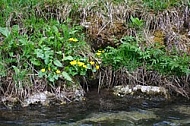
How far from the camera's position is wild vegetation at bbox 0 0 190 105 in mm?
4387

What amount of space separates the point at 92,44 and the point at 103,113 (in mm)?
1212

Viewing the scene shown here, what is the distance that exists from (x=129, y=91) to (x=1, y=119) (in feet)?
4.96

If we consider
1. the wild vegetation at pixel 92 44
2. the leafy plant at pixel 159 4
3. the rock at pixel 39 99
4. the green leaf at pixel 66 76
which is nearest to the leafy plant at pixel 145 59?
the wild vegetation at pixel 92 44

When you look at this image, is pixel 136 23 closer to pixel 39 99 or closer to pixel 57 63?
pixel 57 63

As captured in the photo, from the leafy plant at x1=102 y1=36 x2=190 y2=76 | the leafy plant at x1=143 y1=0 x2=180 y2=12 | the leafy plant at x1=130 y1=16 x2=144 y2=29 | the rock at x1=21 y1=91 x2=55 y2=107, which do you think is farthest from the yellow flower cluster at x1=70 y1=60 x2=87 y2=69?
the leafy plant at x1=143 y1=0 x2=180 y2=12

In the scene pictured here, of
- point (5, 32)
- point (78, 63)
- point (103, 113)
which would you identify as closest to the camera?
point (103, 113)

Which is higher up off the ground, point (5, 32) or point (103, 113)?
point (5, 32)

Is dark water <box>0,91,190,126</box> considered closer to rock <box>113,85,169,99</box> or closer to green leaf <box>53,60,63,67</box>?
rock <box>113,85,169,99</box>

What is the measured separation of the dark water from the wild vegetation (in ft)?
0.77

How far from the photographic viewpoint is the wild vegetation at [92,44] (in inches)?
173

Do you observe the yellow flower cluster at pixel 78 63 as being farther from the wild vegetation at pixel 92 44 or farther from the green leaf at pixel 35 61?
the green leaf at pixel 35 61

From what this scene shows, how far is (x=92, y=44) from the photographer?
16.3ft

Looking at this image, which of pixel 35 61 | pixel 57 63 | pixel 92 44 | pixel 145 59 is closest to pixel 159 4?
pixel 145 59

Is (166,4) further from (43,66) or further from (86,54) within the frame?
(43,66)
